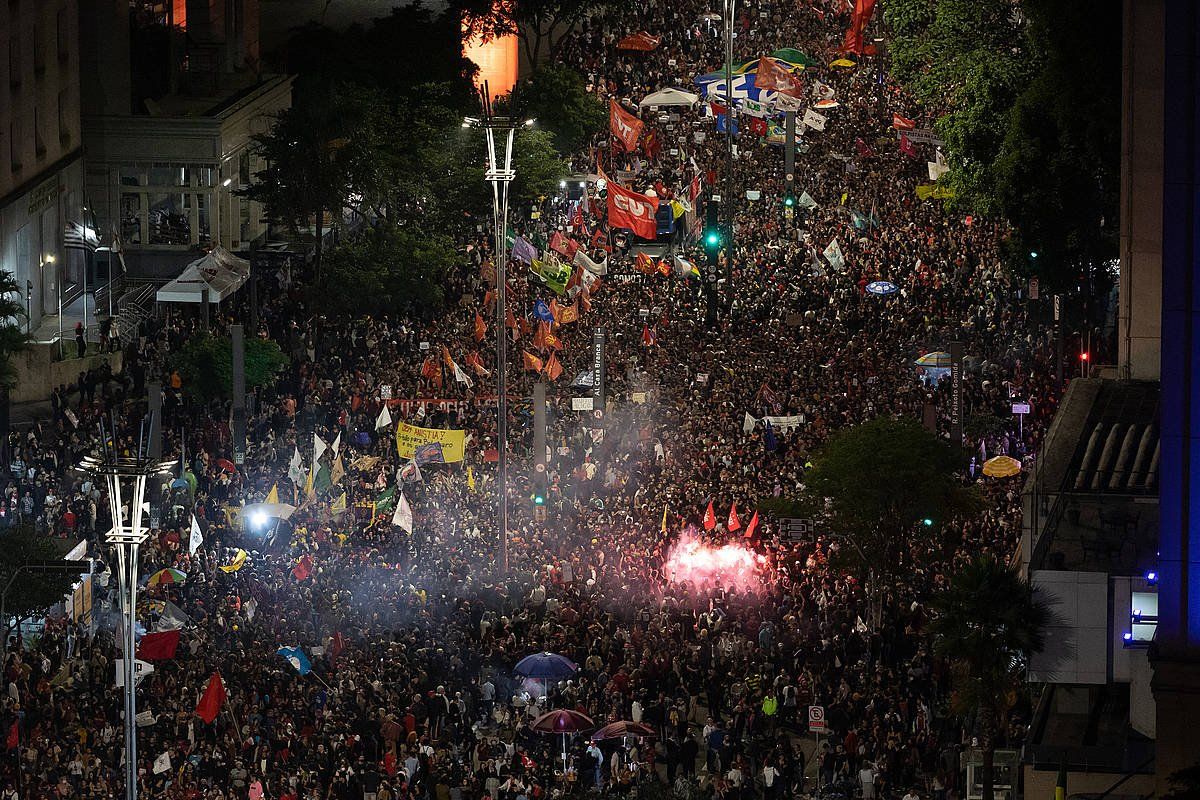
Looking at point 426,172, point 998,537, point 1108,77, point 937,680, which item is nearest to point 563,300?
point 426,172

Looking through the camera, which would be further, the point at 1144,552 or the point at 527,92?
the point at 527,92

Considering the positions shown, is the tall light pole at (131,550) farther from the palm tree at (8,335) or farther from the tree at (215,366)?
the tree at (215,366)

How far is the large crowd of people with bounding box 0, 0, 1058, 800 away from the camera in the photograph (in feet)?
130

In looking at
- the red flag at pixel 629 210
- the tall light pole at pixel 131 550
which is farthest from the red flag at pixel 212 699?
the red flag at pixel 629 210

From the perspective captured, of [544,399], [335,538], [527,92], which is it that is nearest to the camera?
[335,538]

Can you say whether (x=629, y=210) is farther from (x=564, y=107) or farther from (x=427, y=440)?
(x=564, y=107)

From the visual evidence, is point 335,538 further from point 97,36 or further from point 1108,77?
point 97,36

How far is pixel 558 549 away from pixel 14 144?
93.3ft

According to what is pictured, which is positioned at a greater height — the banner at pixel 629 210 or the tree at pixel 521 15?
the tree at pixel 521 15

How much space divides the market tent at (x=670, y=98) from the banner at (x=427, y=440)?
32858 mm

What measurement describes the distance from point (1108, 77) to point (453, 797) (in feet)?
98.3

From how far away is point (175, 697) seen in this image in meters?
41.3

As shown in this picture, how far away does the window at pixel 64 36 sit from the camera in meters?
75.5

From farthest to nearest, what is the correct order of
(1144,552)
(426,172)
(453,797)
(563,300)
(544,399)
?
(426,172) < (563,300) < (544,399) < (1144,552) < (453,797)
